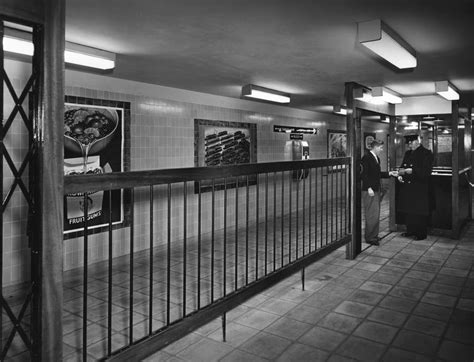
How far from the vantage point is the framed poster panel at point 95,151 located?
5309 millimetres

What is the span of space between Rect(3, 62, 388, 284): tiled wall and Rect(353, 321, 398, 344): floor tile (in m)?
3.78

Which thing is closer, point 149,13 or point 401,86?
point 149,13

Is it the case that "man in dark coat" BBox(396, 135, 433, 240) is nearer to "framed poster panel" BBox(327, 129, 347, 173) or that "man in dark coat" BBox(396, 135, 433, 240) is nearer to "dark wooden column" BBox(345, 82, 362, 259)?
"dark wooden column" BBox(345, 82, 362, 259)

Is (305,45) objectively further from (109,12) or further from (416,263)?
(416,263)

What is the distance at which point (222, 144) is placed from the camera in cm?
792

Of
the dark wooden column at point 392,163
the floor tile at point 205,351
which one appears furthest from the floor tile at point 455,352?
the dark wooden column at point 392,163

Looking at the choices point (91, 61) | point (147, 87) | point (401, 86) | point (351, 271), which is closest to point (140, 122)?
point (147, 87)

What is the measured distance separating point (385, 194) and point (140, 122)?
34.3 ft

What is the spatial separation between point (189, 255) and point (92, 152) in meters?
2.10

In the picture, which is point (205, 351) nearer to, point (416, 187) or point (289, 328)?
point (289, 328)

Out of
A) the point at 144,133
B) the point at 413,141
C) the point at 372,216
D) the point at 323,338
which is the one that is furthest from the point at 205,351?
the point at 413,141

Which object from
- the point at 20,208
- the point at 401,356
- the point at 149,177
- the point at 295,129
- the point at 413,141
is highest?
the point at 295,129

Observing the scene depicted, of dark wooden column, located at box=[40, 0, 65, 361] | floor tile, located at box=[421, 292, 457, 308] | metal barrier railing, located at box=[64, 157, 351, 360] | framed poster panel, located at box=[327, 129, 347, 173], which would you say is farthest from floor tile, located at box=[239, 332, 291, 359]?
framed poster panel, located at box=[327, 129, 347, 173]

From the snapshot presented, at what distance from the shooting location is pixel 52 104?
186 centimetres
